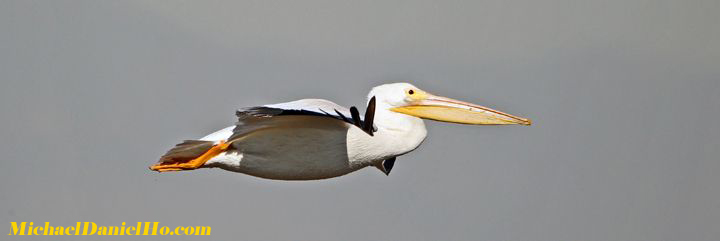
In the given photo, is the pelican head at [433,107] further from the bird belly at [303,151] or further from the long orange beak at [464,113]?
the bird belly at [303,151]

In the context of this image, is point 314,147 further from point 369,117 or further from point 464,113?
point 464,113

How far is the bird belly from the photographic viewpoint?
46.3 ft

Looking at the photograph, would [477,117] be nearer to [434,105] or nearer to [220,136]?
[434,105]

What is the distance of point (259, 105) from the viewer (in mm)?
13680

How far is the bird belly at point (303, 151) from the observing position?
1412 centimetres

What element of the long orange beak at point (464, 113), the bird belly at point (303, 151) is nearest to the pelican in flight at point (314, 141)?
the bird belly at point (303, 151)

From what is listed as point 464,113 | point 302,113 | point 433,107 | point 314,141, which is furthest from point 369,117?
point 464,113

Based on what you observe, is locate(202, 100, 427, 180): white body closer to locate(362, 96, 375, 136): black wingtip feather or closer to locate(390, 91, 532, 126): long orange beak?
locate(362, 96, 375, 136): black wingtip feather

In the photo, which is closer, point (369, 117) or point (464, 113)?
Result: point (369, 117)

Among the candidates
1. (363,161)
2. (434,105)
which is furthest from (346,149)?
(434,105)

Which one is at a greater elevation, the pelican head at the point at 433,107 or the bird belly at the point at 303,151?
the pelican head at the point at 433,107

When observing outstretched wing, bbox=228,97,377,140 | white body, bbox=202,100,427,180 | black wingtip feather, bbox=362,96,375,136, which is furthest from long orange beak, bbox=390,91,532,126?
black wingtip feather, bbox=362,96,375,136

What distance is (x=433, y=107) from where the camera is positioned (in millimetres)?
14820

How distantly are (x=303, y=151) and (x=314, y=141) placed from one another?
118 mm
